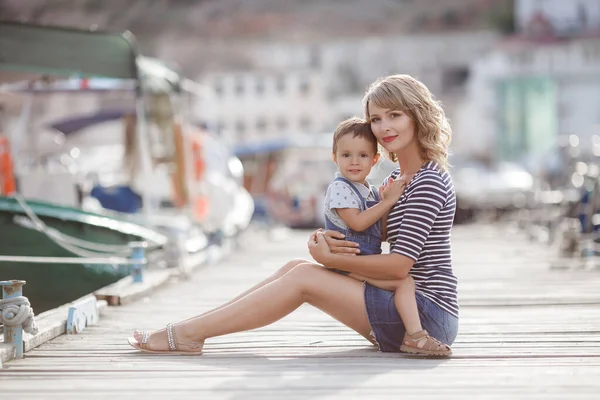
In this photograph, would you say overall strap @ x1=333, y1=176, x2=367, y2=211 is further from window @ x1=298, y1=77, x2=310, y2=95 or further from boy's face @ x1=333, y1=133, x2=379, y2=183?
window @ x1=298, y1=77, x2=310, y2=95

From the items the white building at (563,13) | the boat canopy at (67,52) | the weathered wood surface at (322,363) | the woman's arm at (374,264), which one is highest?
the white building at (563,13)

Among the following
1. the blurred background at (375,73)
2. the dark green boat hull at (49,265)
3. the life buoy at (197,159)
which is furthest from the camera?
the blurred background at (375,73)

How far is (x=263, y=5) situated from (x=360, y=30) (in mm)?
19304

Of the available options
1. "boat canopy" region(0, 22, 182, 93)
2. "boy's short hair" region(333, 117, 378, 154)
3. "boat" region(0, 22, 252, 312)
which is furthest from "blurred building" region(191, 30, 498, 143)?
"boy's short hair" region(333, 117, 378, 154)

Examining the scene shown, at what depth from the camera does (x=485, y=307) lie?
7.37 metres

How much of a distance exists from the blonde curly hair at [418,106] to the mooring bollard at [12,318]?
175 cm

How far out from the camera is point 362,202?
4.71 metres

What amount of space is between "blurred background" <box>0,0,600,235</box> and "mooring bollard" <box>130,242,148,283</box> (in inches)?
980

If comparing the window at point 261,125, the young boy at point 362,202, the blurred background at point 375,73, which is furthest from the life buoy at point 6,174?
the window at point 261,125

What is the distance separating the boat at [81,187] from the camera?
31.2 feet

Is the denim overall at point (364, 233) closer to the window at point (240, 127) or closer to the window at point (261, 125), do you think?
the window at point (261, 125)

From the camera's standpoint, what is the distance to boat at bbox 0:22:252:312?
9.52 m

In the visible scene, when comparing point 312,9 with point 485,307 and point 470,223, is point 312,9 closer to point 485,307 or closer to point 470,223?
point 470,223

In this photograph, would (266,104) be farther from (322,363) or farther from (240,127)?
(322,363)
